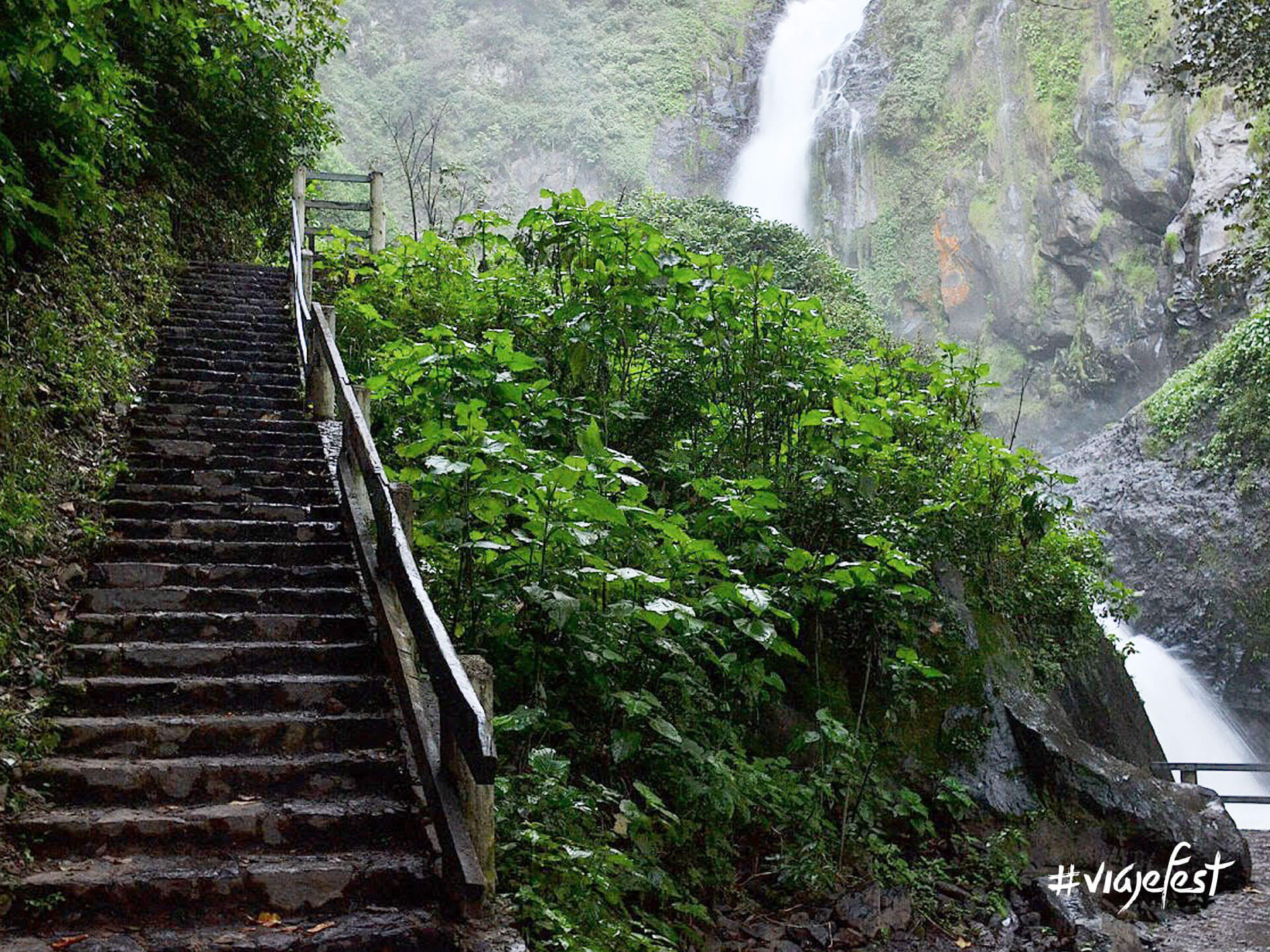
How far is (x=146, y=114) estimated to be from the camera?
37.0ft

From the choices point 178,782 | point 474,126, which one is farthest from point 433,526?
point 474,126

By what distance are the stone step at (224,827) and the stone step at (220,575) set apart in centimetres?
182

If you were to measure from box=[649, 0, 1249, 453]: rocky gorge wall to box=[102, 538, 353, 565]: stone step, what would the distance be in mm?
20338

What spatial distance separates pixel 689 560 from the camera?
5.01 m

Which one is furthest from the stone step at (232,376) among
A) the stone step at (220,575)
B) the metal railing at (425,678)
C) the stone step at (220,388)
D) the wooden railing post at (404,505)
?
the wooden railing post at (404,505)

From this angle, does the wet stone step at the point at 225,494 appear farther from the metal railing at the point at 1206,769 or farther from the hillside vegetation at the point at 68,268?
the metal railing at the point at 1206,769

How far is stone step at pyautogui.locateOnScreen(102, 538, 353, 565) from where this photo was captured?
5.49 m

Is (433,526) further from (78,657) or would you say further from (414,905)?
(414,905)

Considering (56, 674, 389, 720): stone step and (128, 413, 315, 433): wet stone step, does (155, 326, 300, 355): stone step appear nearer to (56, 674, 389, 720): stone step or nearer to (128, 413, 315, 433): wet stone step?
(128, 413, 315, 433): wet stone step

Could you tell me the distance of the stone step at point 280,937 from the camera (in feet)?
9.78

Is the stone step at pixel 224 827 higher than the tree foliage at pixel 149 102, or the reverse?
the tree foliage at pixel 149 102

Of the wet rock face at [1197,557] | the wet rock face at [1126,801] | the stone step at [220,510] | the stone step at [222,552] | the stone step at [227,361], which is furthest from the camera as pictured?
the wet rock face at [1197,557]
